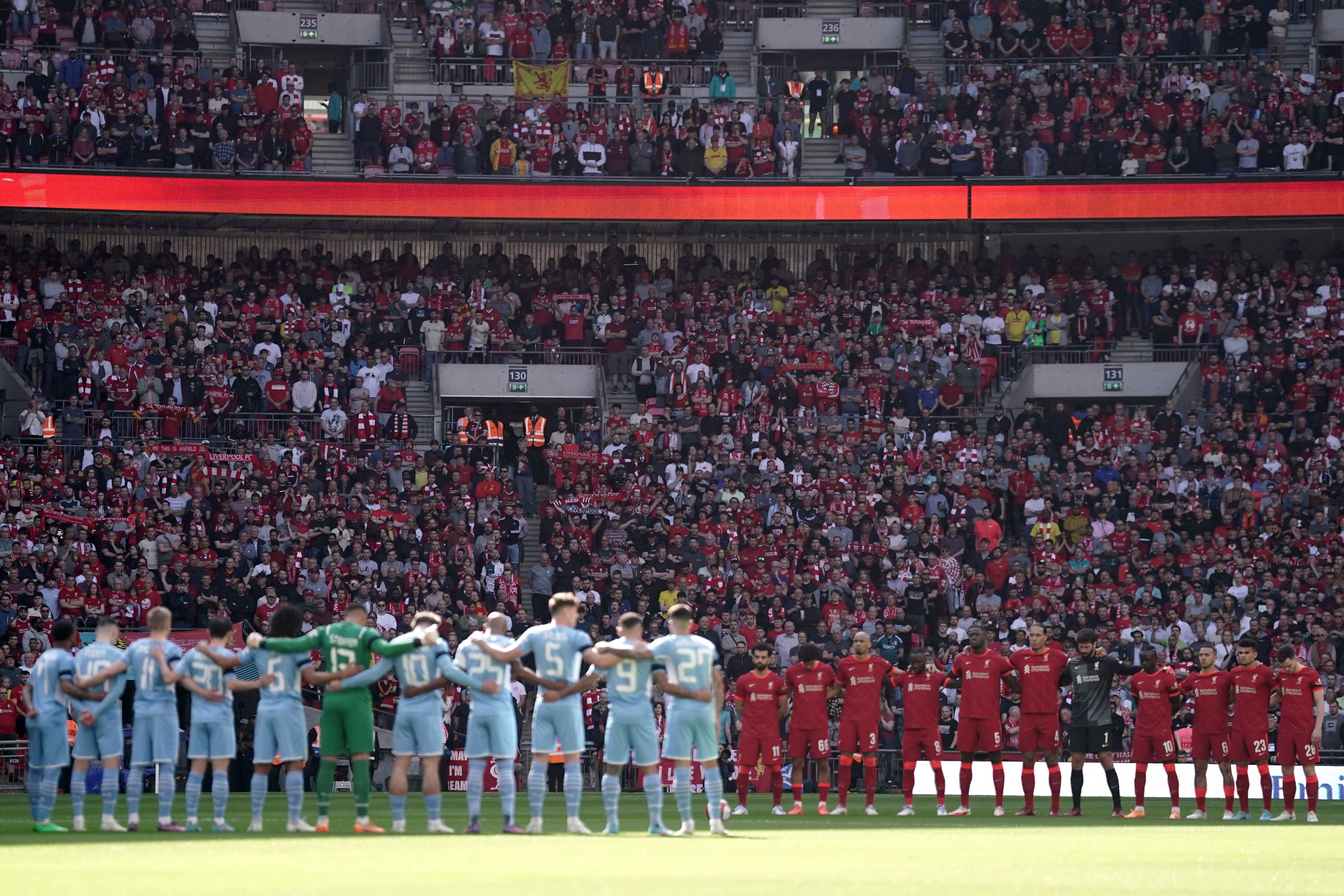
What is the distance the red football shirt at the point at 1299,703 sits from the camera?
22125 millimetres

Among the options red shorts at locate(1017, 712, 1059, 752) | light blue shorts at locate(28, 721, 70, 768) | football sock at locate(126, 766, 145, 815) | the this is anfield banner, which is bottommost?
red shorts at locate(1017, 712, 1059, 752)

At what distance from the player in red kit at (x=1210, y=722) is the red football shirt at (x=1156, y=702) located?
0.19m

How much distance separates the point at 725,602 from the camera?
3036cm

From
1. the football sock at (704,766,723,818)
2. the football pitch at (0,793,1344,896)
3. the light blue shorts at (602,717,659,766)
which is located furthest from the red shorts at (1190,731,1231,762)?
the light blue shorts at (602,717,659,766)

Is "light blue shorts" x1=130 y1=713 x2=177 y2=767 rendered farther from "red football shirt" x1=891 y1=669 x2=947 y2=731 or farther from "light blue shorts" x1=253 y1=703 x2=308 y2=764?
"red football shirt" x1=891 y1=669 x2=947 y2=731

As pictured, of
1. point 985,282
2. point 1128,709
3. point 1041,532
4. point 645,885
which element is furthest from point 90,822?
point 985,282

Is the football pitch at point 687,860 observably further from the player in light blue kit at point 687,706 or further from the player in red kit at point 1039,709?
the player in red kit at point 1039,709

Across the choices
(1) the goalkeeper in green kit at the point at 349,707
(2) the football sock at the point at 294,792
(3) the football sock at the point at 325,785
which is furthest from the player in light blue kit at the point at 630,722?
(2) the football sock at the point at 294,792

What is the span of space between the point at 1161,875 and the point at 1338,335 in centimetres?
2497

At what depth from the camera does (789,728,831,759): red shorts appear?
73.0 ft

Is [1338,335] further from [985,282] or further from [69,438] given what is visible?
[69,438]

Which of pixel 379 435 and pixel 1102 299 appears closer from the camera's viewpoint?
pixel 379 435

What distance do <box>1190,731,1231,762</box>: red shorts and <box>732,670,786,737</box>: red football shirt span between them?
4.93 meters

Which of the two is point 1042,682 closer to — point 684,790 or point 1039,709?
point 1039,709
